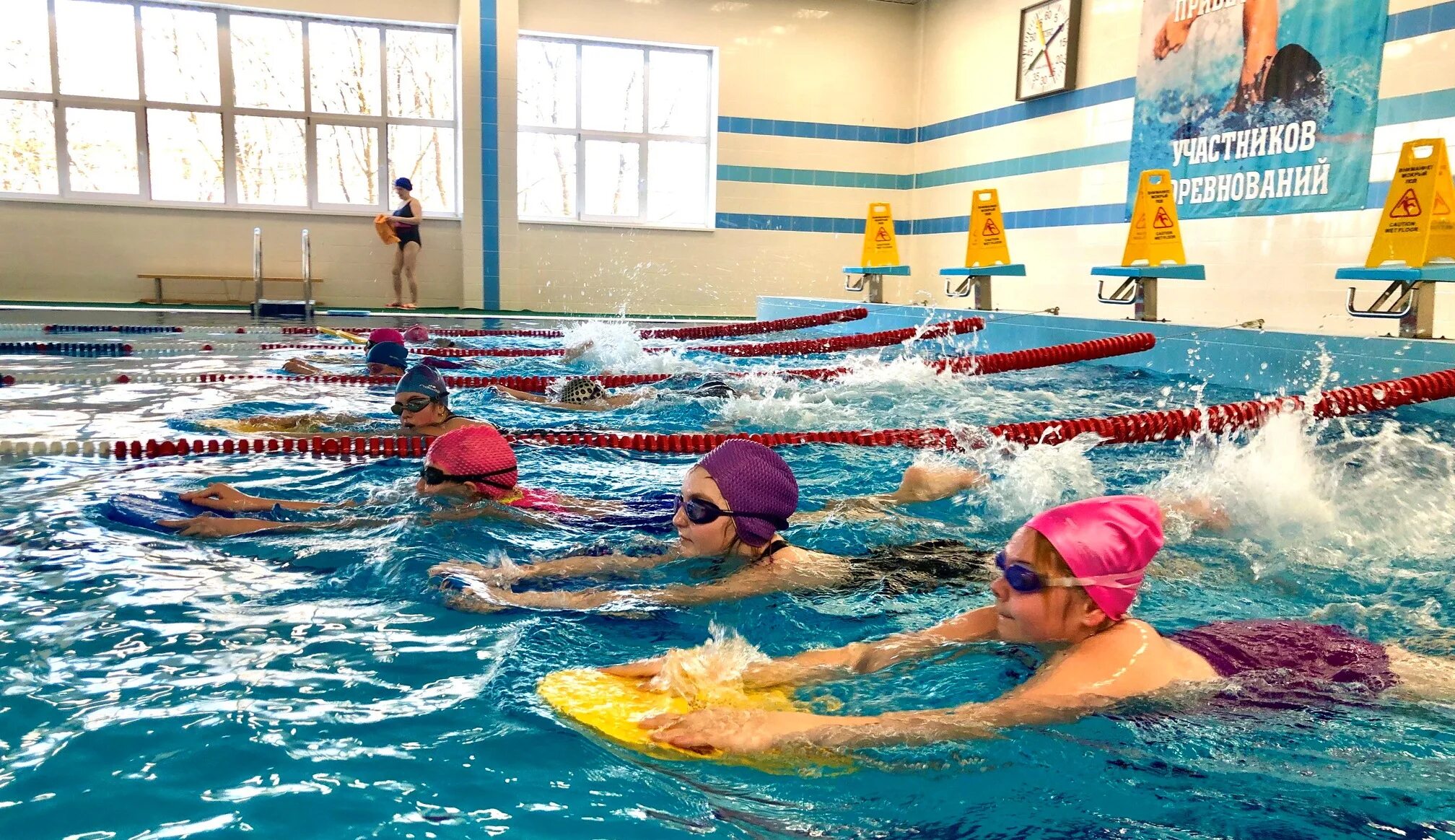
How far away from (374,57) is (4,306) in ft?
19.3

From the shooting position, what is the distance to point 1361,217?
29.7 feet

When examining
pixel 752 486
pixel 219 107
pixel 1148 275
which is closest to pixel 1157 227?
pixel 1148 275

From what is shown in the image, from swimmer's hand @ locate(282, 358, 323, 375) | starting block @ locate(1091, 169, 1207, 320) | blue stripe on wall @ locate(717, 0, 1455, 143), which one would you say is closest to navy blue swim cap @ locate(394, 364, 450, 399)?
swimmer's hand @ locate(282, 358, 323, 375)

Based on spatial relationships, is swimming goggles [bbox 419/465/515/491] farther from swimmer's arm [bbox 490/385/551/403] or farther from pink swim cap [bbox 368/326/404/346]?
pink swim cap [bbox 368/326/404/346]

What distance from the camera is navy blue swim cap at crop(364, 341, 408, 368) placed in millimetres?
6730

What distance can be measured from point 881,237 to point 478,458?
923 centimetres

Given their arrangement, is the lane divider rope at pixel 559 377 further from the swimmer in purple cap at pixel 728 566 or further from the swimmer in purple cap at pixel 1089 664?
the swimmer in purple cap at pixel 1089 664

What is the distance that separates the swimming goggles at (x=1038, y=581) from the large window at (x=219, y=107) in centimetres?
1498

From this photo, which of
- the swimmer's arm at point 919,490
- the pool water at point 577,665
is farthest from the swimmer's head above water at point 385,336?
the swimmer's arm at point 919,490

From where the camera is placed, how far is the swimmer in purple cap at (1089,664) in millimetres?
2078

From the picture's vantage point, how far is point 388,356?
6.77 m

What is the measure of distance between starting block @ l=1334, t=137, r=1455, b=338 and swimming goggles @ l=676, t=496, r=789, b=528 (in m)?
5.03

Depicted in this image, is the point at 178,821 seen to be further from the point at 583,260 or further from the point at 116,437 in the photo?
the point at 583,260

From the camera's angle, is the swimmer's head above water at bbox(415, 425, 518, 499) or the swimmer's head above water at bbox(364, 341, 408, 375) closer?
the swimmer's head above water at bbox(415, 425, 518, 499)
